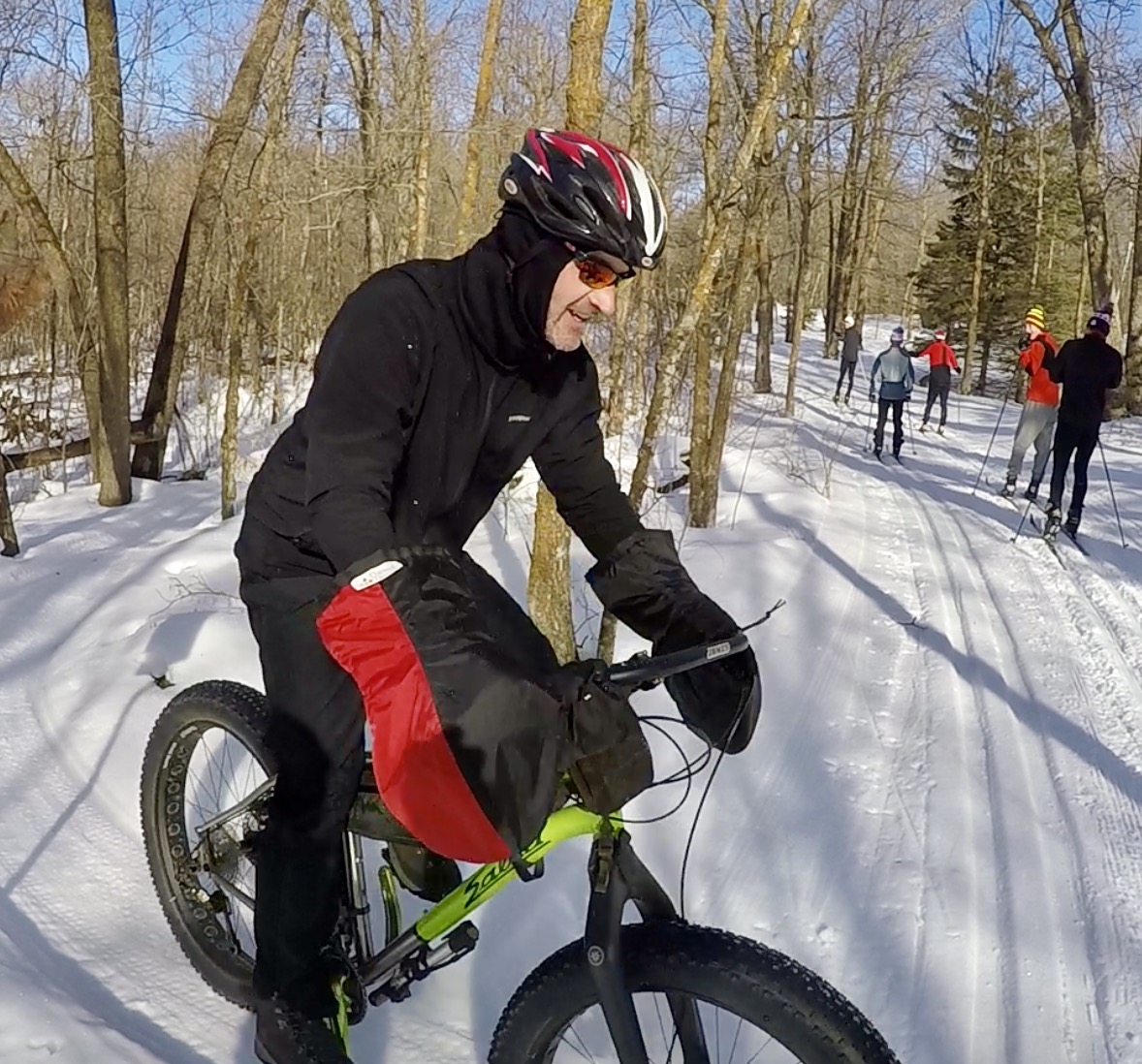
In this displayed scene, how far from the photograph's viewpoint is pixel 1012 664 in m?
6.37

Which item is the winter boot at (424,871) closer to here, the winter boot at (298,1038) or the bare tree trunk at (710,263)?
the winter boot at (298,1038)

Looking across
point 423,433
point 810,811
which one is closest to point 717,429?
point 810,811

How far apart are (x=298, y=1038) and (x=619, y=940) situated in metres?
0.91

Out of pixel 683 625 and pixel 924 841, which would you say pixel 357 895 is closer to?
pixel 683 625

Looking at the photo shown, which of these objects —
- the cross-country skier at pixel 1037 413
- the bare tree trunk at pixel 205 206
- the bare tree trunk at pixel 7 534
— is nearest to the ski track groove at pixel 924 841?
the cross-country skier at pixel 1037 413

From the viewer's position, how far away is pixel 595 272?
2121 millimetres

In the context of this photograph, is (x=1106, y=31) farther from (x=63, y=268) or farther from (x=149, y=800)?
(x=149, y=800)

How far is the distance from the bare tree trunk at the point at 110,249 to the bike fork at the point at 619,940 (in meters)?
9.82

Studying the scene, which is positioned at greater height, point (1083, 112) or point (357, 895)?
point (1083, 112)

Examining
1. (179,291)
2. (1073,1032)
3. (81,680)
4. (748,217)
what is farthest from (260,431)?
(1073,1032)

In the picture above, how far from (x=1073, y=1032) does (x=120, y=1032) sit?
2.74 meters

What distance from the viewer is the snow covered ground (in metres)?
3.02

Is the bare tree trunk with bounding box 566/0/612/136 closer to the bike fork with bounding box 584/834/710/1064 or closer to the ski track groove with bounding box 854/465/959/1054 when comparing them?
the ski track groove with bounding box 854/465/959/1054

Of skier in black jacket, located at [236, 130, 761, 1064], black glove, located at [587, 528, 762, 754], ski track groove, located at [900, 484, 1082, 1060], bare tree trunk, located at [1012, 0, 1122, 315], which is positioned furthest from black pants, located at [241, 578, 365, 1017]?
bare tree trunk, located at [1012, 0, 1122, 315]
